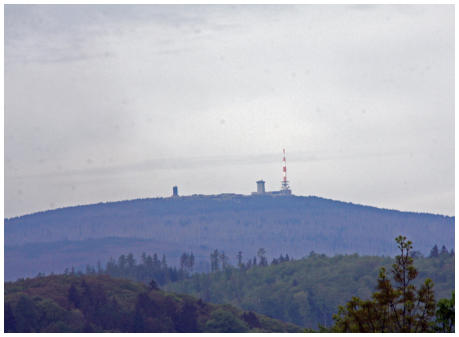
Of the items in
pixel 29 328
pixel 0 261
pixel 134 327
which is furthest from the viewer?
pixel 134 327

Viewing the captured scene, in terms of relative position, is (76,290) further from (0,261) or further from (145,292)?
(0,261)

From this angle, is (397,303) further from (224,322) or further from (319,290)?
(319,290)

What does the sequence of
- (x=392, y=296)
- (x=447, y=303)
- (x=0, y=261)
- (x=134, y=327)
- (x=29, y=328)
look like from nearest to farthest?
(x=0, y=261) → (x=392, y=296) → (x=447, y=303) → (x=29, y=328) → (x=134, y=327)

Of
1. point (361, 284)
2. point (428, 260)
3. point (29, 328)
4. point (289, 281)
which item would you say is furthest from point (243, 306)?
point (29, 328)

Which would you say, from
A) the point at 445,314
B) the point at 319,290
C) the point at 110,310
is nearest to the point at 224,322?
the point at 110,310

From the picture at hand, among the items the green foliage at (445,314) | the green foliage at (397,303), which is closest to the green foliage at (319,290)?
the green foliage at (445,314)

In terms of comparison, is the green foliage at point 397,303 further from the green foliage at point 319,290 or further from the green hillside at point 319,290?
the green hillside at point 319,290

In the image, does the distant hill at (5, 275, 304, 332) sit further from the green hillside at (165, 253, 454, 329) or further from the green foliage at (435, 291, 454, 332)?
the green foliage at (435, 291, 454, 332)

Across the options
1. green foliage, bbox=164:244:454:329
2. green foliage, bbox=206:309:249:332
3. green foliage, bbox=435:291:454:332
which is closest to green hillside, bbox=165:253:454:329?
green foliage, bbox=164:244:454:329

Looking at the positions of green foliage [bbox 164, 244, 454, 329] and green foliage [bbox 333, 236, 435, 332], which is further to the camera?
green foliage [bbox 164, 244, 454, 329]
